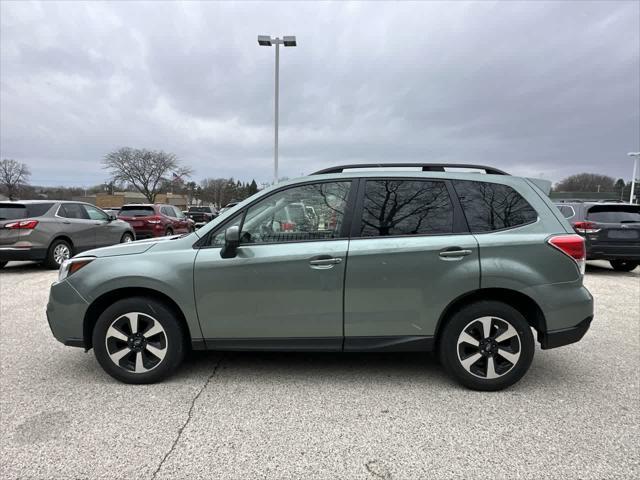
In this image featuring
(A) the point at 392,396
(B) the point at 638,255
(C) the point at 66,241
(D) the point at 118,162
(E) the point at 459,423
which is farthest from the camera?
(D) the point at 118,162

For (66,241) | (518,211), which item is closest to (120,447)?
(518,211)

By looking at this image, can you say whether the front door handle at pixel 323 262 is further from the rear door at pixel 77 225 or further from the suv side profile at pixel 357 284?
the rear door at pixel 77 225

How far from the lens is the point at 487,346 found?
10.3 feet

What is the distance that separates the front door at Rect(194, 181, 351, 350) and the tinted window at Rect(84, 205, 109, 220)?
28.2 feet

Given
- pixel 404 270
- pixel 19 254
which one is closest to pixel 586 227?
pixel 404 270

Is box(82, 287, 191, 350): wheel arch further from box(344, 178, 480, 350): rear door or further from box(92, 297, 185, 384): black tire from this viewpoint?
box(344, 178, 480, 350): rear door

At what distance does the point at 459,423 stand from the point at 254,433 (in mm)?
1414

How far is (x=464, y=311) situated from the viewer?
3.13 meters

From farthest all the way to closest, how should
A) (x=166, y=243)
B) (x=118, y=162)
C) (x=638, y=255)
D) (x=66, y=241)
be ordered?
(x=118, y=162) → (x=66, y=241) → (x=638, y=255) → (x=166, y=243)

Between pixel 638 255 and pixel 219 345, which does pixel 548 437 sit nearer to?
pixel 219 345

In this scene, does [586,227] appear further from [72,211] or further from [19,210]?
[19,210]

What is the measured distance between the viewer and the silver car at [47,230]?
26.9 ft

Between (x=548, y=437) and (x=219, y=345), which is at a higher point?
(x=219, y=345)

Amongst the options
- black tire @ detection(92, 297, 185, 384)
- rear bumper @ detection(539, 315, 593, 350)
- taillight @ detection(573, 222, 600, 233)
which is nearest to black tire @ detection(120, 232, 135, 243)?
black tire @ detection(92, 297, 185, 384)
